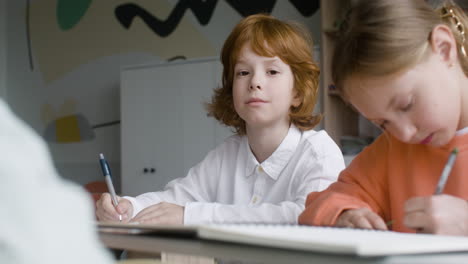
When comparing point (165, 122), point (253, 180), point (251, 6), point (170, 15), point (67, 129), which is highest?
point (251, 6)

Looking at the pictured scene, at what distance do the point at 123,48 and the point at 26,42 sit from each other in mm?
1114

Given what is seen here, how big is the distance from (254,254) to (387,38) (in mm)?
483

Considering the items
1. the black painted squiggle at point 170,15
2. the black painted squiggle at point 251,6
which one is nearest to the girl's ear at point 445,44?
the black painted squiggle at point 251,6

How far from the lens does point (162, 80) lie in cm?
374

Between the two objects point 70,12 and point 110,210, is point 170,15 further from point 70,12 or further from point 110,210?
point 110,210

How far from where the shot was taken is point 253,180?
1.31 metres

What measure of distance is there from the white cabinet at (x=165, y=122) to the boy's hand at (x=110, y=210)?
230 centimetres

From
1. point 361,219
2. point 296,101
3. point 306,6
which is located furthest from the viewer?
point 306,6

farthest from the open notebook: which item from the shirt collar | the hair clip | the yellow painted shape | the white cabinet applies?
the yellow painted shape

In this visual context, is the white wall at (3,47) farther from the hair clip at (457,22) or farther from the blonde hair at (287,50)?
the hair clip at (457,22)

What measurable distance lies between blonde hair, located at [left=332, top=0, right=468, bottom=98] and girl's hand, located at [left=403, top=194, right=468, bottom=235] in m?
0.22

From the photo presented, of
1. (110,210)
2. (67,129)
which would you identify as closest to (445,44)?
(110,210)

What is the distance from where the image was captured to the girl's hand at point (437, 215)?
2.03 ft

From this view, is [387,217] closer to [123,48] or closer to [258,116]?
[258,116]
